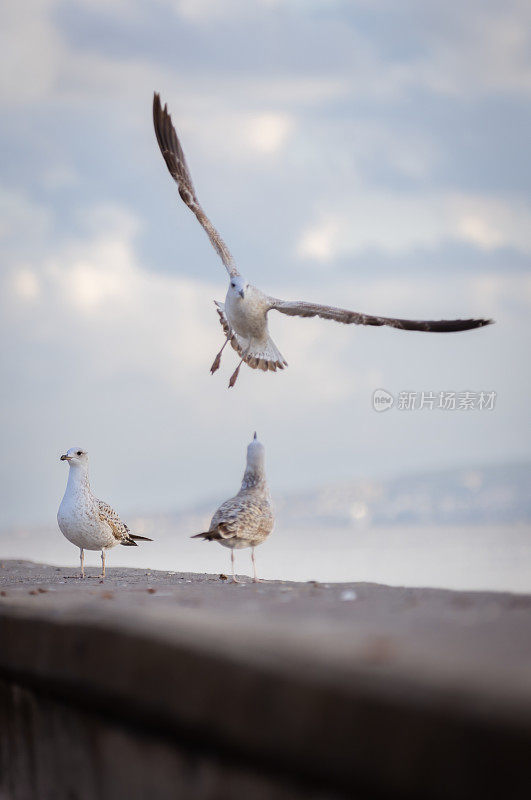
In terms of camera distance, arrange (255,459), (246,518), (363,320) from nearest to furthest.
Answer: (246,518)
(255,459)
(363,320)

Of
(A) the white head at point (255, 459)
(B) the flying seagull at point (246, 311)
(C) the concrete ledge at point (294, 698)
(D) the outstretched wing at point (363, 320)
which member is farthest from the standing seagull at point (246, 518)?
(C) the concrete ledge at point (294, 698)

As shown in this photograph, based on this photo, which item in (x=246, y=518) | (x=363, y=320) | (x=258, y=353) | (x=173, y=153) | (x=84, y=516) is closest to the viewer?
(x=246, y=518)

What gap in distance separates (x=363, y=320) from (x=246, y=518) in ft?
9.04

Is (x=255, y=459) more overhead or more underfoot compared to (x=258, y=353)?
more underfoot

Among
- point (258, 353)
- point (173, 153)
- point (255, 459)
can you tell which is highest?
point (173, 153)

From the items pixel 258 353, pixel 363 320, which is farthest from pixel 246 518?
pixel 258 353

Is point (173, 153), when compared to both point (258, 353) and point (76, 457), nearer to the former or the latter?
point (258, 353)

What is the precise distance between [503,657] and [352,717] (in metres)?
0.38

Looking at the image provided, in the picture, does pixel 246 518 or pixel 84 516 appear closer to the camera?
pixel 246 518

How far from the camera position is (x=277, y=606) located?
118 inches

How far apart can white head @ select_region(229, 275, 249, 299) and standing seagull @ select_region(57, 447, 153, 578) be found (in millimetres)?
2107

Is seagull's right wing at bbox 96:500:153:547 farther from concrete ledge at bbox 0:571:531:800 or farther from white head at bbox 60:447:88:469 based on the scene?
concrete ledge at bbox 0:571:531:800

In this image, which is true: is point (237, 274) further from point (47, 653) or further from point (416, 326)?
point (47, 653)

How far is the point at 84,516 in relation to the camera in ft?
23.8
